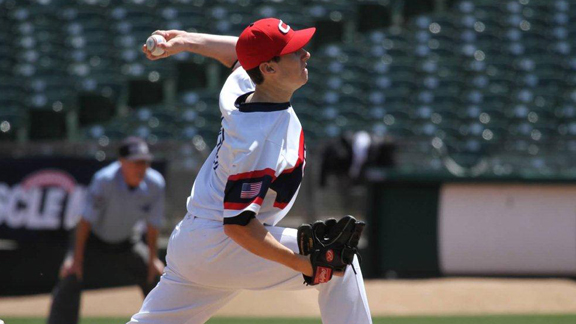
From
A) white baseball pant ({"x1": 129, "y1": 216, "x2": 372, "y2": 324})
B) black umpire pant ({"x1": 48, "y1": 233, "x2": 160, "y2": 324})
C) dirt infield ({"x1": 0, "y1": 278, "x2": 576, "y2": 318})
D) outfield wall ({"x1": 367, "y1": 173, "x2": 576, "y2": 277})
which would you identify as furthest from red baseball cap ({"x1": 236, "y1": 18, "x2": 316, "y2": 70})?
outfield wall ({"x1": 367, "y1": 173, "x2": 576, "y2": 277})

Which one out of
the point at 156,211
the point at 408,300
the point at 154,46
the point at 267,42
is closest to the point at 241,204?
the point at 267,42

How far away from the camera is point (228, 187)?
347 cm

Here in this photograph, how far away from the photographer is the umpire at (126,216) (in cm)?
674

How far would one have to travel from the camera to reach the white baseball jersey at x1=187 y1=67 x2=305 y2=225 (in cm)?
345

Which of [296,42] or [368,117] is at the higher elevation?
[296,42]

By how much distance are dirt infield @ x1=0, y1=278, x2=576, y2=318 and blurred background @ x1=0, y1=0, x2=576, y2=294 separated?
57 centimetres

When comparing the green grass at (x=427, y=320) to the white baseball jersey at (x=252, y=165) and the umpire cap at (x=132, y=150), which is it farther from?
the white baseball jersey at (x=252, y=165)

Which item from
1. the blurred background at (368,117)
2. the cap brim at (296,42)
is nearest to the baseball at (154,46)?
the cap brim at (296,42)

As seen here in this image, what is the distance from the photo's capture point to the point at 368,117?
14289 millimetres

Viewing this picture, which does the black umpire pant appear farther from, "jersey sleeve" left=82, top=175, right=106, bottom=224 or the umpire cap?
the umpire cap

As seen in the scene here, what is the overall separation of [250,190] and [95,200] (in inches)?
146

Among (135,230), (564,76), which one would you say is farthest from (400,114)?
(135,230)

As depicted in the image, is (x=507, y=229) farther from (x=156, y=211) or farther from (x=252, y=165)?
(x=252, y=165)

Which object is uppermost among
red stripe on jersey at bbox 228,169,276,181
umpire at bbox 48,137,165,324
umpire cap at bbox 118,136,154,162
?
red stripe on jersey at bbox 228,169,276,181
